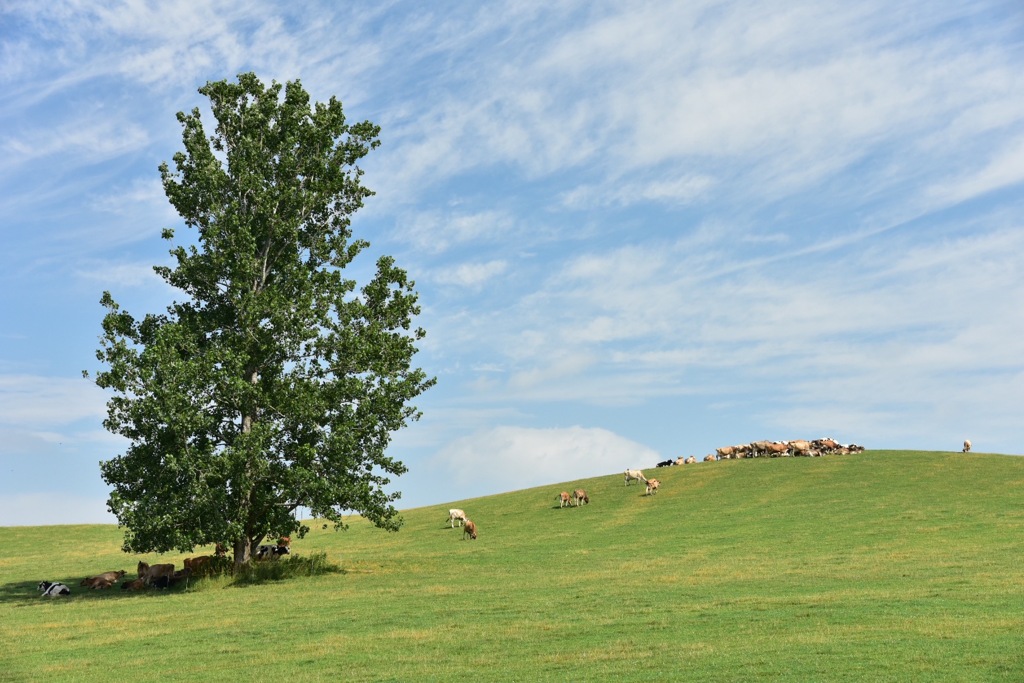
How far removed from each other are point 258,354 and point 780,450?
5727 centimetres

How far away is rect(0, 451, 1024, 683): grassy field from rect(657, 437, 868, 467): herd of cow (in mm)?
20326

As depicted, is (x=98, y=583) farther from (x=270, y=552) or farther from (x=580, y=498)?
(x=580, y=498)

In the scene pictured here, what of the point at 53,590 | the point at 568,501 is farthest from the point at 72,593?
the point at 568,501

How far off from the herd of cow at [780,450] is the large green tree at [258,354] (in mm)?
48867

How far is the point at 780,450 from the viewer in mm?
84125

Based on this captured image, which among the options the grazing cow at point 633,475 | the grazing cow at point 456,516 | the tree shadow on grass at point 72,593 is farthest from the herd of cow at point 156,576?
the grazing cow at point 633,475

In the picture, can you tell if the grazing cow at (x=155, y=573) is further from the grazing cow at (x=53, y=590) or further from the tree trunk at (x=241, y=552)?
the grazing cow at (x=53, y=590)

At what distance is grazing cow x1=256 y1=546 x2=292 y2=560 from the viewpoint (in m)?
45.8

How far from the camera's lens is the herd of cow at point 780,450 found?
82250 mm

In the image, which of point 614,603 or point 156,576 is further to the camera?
point 156,576

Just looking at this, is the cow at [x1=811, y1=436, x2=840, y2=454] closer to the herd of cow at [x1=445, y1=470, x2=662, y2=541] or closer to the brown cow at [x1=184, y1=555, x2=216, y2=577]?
the herd of cow at [x1=445, y1=470, x2=662, y2=541]

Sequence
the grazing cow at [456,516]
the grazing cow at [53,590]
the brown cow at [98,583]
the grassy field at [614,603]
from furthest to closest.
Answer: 1. the grazing cow at [456,516]
2. the brown cow at [98,583]
3. the grazing cow at [53,590]
4. the grassy field at [614,603]

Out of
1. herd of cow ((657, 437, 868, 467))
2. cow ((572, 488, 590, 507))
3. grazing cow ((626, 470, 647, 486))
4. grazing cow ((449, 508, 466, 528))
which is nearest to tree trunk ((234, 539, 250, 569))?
grazing cow ((449, 508, 466, 528))

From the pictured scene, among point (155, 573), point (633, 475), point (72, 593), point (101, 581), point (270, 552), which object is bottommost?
point (72, 593)
